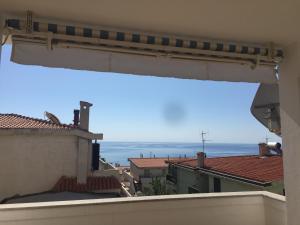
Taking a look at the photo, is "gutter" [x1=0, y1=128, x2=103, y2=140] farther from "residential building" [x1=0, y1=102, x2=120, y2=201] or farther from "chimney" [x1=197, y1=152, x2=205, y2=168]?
"chimney" [x1=197, y1=152, x2=205, y2=168]

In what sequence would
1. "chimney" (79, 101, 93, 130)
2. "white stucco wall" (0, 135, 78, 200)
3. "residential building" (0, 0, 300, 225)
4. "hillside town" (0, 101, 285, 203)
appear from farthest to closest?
"chimney" (79, 101, 93, 130) → "white stucco wall" (0, 135, 78, 200) → "hillside town" (0, 101, 285, 203) → "residential building" (0, 0, 300, 225)

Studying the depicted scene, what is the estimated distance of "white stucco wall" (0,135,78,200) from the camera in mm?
8969

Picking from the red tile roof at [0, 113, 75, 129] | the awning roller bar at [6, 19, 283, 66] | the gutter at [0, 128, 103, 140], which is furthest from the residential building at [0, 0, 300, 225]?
the red tile roof at [0, 113, 75, 129]

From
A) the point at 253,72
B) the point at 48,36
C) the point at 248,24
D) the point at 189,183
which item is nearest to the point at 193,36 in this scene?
the point at 248,24

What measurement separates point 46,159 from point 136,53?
28.2ft

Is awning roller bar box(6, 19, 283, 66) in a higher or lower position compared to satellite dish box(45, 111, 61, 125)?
lower

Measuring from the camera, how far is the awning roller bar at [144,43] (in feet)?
6.34

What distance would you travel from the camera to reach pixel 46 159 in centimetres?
979

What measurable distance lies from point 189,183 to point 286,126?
37.8 ft

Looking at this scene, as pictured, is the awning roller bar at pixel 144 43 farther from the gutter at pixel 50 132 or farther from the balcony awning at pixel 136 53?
the gutter at pixel 50 132

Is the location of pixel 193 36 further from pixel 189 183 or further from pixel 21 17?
pixel 189 183

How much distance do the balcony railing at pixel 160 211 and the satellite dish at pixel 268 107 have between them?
781 mm

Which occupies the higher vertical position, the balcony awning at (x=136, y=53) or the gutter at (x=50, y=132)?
the balcony awning at (x=136, y=53)

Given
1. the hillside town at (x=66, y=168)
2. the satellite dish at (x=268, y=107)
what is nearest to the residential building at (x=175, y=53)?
the satellite dish at (x=268, y=107)
